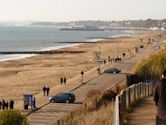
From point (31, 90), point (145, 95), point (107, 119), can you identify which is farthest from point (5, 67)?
point (107, 119)

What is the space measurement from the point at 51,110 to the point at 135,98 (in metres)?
13.6

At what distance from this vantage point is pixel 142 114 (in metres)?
14.3

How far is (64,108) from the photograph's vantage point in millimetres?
31953

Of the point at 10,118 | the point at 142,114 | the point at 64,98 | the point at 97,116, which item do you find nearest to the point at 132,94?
the point at 97,116

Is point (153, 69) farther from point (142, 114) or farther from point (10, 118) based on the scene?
point (142, 114)

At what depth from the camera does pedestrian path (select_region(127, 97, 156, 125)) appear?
41.7ft

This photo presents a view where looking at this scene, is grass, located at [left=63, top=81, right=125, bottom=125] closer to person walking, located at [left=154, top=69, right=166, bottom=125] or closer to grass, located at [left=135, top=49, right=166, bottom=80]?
person walking, located at [left=154, top=69, right=166, bottom=125]

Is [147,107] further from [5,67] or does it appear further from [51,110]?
[5,67]

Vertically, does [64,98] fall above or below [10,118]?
below

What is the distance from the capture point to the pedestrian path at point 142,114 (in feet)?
41.7

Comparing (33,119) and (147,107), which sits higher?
(147,107)

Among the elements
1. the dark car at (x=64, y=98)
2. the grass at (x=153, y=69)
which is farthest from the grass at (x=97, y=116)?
the dark car at (x=64, y=98)

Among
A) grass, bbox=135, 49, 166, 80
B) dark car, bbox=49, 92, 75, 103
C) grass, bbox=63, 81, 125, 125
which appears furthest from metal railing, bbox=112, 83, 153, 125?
dark car, bbox=49, 92, 75, 103

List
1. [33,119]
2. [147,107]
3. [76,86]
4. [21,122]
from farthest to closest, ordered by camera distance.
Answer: [76,86] < [33,119] < [21,122] < [147,107]
